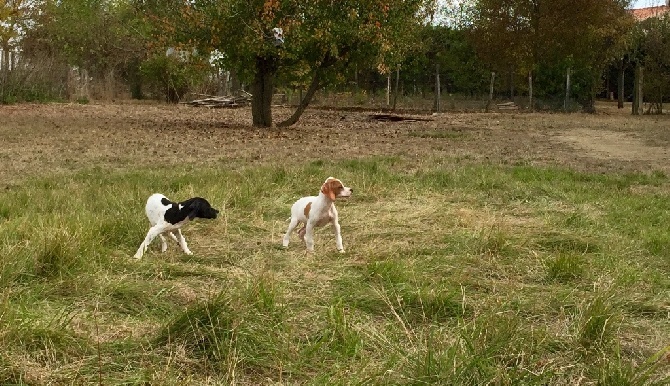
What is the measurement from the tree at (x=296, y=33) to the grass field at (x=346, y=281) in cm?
765

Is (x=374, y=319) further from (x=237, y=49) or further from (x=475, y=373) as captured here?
(x=237, y=49)

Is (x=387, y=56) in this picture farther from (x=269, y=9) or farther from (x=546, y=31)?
(x=546, y=31)

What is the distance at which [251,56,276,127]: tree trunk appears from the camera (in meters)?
18.6

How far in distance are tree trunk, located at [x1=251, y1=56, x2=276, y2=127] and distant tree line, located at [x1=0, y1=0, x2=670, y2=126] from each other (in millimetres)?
30

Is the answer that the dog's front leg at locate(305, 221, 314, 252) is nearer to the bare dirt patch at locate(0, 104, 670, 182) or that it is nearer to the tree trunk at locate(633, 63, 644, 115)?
the bare dirt patch at locate(0, 104, 670, 182)

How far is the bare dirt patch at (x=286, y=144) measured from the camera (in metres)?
11.0

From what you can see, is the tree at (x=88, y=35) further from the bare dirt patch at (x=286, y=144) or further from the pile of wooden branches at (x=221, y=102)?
the bare dirt patch at (x=286, y=144)

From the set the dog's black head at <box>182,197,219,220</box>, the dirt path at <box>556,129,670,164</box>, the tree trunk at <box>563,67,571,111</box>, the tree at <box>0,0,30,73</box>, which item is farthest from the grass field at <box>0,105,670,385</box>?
the tree trunk at <box>563,67,571,111</box>

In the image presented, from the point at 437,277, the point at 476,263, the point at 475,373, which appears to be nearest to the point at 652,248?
the point at 476,263

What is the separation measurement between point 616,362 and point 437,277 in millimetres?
1635

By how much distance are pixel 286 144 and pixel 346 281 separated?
1007 centimetres

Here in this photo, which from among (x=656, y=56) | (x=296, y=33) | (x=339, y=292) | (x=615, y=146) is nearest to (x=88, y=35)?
(x=296, y=33)

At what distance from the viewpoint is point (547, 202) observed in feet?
25.1

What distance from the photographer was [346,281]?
14.0 feet
